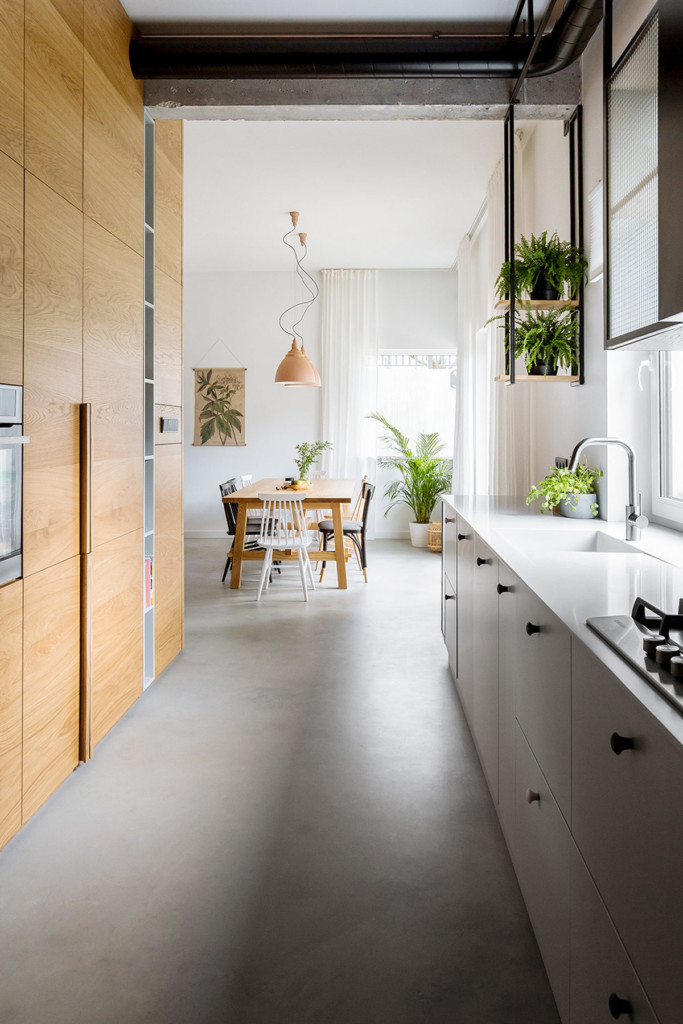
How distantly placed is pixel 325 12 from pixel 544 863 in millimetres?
3260

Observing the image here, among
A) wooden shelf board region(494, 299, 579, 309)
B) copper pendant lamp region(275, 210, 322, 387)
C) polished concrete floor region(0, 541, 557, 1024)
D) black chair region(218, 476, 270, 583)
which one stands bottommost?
polished concrete floor region(0, 541, 557, 1024)

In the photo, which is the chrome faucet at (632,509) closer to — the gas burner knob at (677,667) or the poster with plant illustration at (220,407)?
the gas burner knob at (677,667)

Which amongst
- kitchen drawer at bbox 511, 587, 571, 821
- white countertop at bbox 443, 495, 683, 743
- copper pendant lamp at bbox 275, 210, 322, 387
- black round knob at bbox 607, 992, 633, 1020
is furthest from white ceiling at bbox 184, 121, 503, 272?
black round knob at bbox 607, 992, 633, 1020

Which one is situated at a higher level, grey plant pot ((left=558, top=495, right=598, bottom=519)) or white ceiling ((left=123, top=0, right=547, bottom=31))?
white ceiling ((left=123, top=0, right=547, bottom=31))

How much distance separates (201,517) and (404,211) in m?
4.16

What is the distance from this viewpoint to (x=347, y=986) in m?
1.63

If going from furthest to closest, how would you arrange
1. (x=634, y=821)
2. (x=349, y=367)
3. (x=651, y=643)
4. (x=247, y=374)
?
(x=247, y=374), (x=349, y=367), (x=651, y=643), (x=634, y=821)

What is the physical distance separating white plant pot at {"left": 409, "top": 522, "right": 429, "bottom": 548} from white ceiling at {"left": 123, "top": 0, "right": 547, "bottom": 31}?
A: 5394mm

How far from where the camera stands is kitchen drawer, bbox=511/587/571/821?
4.59 ft

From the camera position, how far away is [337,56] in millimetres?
3230

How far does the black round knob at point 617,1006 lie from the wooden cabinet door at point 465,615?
1730 millimetres

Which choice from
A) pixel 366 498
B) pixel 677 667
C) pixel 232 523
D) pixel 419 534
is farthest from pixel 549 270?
pixel 419 534

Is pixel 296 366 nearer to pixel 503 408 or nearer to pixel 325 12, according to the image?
pixel 503 408

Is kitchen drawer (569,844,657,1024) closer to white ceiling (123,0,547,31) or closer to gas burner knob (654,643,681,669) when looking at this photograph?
gas burner knob (654,643,681,669)
